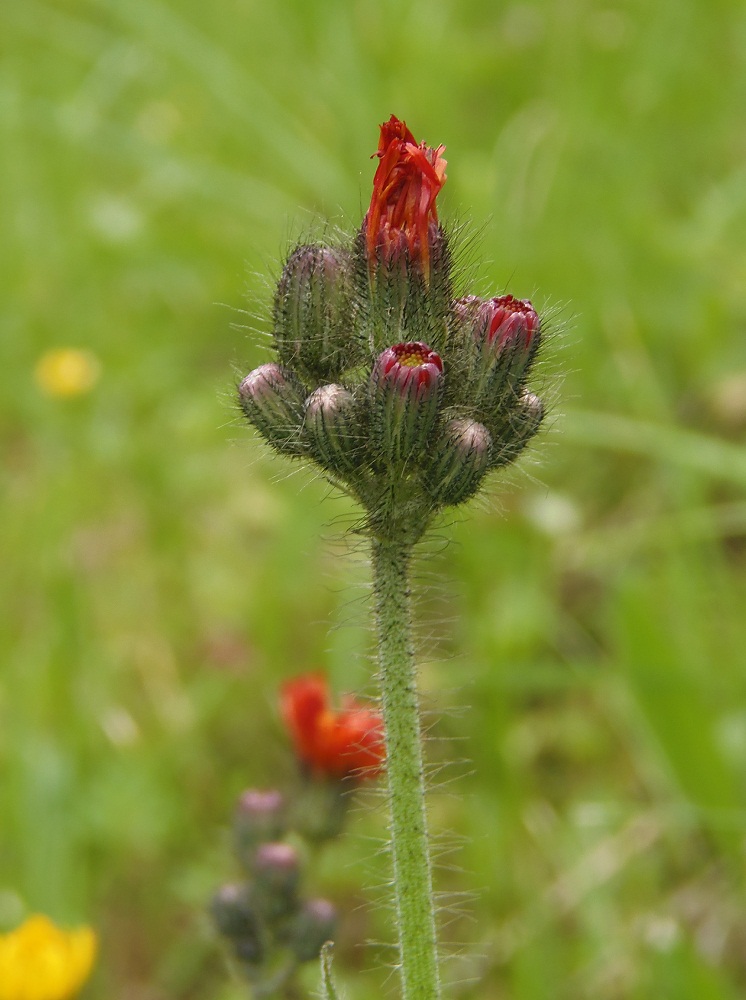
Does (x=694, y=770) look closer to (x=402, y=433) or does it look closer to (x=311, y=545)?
(x=311, y=545)

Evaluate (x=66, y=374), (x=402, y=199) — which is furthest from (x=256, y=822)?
(x=66, y=374)

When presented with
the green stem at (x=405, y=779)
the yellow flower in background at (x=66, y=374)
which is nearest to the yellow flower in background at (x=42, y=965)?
the green stem at (x=405, y=779)

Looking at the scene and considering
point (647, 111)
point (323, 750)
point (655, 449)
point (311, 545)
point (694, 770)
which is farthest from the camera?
point (647, 111)

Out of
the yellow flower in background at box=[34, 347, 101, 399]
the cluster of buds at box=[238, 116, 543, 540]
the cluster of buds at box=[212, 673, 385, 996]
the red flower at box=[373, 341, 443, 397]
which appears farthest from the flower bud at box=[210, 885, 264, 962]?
the yellow flower in background at box=[34, 347, 101, 399]

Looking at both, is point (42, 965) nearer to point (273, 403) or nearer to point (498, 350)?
point (273, 403)

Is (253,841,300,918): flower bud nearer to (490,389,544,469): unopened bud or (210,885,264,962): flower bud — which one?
(210,885,264,962): flower bud

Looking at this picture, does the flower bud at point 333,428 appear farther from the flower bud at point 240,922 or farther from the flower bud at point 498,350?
the flower bud at point 240,922

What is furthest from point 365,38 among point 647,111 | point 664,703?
point 664,703
